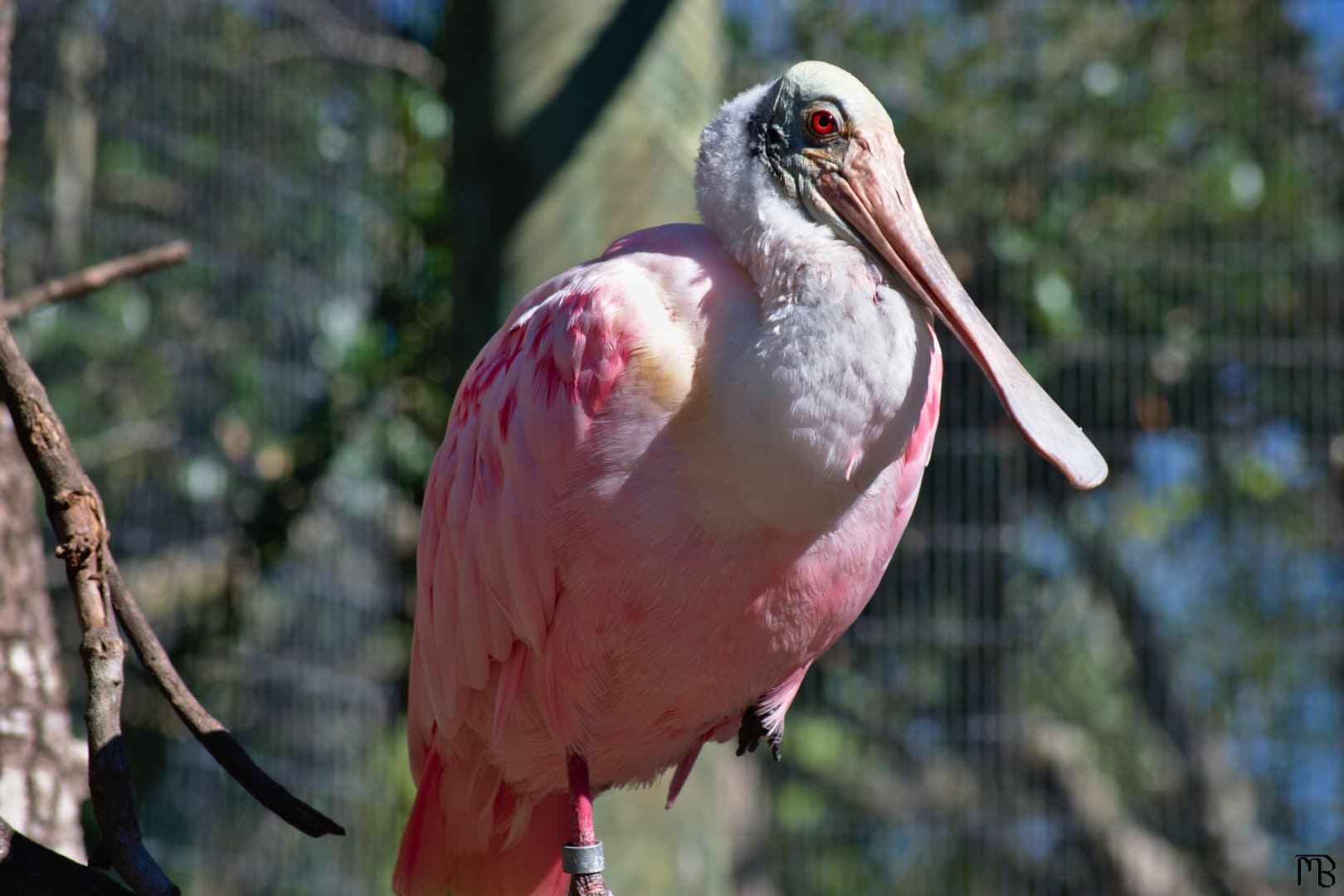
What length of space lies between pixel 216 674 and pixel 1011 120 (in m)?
3.62

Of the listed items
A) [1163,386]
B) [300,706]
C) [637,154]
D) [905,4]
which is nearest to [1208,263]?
[1163,386]

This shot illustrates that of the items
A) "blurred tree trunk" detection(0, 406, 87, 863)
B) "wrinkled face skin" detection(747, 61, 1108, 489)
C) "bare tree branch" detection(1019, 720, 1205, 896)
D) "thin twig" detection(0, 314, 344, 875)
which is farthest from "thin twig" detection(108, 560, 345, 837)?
"bare tree branch" detection(1019, 720, 1205, 896)

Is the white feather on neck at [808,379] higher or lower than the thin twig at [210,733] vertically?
higher

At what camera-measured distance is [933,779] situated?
5.88m

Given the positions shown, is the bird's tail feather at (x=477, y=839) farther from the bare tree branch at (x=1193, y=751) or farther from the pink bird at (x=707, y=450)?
the bare tree branch at (x=1193, y=751)

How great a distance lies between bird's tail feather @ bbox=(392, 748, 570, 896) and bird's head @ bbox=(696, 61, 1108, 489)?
1247mm

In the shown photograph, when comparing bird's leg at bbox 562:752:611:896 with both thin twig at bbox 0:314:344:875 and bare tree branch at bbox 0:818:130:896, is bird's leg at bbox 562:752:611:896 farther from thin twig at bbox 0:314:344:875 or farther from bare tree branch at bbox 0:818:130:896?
bare tree branch at bbox 0:818:130:896

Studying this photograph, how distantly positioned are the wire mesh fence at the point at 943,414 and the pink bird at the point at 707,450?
273 cm

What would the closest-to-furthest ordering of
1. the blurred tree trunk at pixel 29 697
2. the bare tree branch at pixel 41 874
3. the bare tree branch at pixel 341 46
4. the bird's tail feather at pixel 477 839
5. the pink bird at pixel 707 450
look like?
1. the bare tree branch at pixel 41 874
2. the pink bird at pixel 707 450
3. the blurred tree trunk at pixel 29 697
4. the bird's tail feather at pixel 477 839
5. the bare tree branch at pixel 341 46

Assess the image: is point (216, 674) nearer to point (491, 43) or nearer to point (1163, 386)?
point (491, 43)

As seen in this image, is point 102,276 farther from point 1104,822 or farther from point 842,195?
point 1104,822

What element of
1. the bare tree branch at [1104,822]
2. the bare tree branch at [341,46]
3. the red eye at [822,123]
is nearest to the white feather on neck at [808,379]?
the red eye at [822,123]

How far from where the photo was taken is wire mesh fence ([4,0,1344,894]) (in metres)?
5.17

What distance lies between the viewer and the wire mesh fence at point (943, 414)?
517 centimetres
